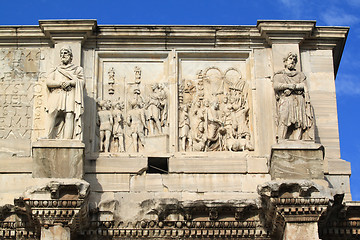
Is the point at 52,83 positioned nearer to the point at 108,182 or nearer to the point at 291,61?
the point at 108,182

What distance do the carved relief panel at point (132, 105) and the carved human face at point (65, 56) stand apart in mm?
848

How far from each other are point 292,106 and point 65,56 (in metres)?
4.39

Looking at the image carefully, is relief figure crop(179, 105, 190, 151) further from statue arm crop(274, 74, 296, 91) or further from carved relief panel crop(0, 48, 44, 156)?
carved relief panel crop(0, 48, 44, 156)

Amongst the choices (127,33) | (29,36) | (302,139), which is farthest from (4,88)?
(302,139)

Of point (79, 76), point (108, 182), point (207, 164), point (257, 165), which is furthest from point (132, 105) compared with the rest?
point (257, 165)

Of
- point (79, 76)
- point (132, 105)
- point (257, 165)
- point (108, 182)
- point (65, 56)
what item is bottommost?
point (108, 182)

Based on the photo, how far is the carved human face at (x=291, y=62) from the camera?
20.2 meters

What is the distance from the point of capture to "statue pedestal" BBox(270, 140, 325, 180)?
18953 millimetres

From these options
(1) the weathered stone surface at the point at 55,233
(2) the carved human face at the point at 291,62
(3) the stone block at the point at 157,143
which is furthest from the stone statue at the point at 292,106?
(1) the weathered stone surface at the point at 55,233

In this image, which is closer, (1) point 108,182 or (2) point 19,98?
(1) point 108,182

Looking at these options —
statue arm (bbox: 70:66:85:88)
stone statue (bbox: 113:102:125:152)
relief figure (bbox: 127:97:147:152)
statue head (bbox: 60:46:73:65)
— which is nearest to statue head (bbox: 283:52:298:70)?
relief figure (bbox: 127:97:147:152)

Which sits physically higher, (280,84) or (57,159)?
(280,84)

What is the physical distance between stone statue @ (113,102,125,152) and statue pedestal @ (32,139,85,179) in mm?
1121

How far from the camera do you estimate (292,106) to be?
19562 mm
